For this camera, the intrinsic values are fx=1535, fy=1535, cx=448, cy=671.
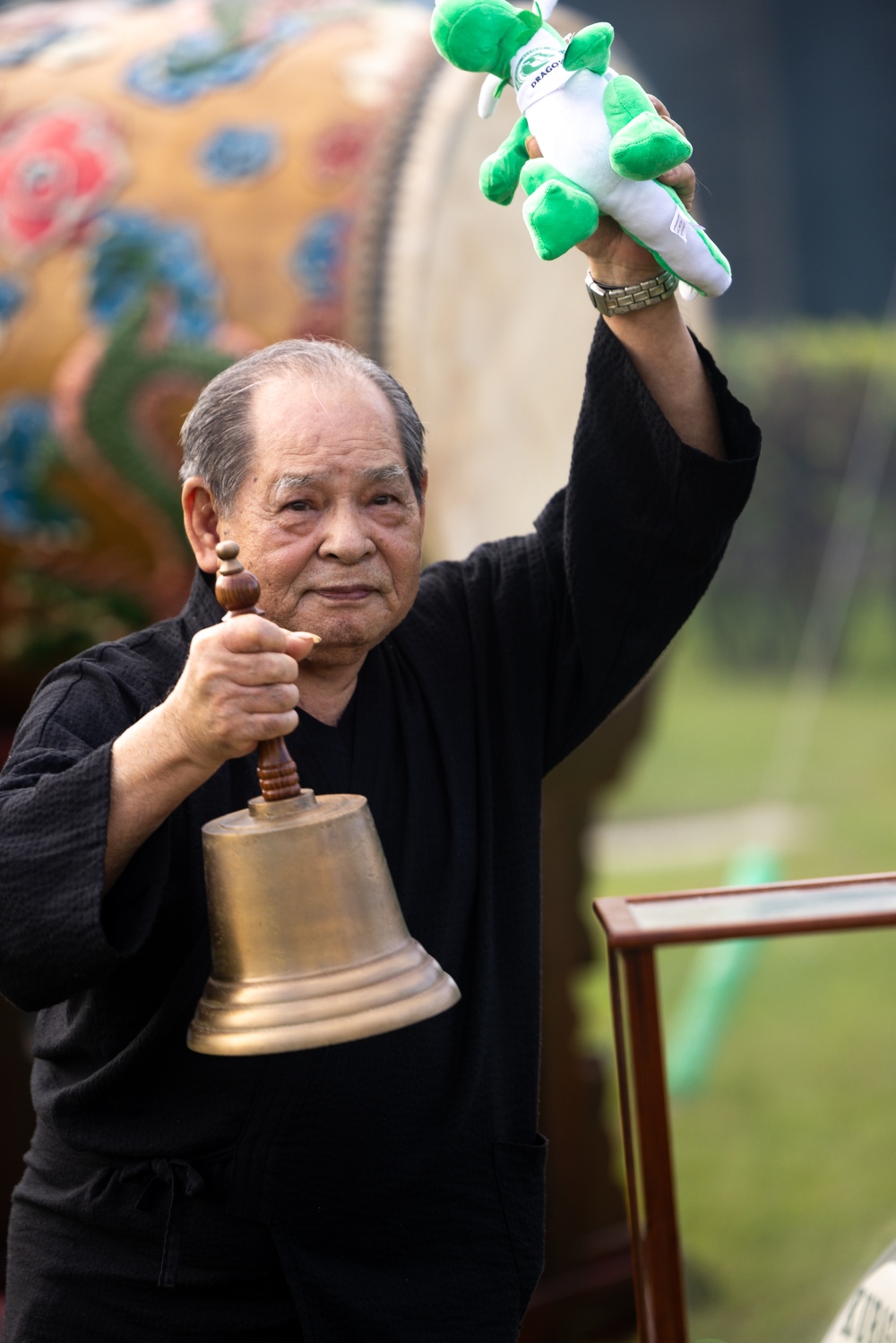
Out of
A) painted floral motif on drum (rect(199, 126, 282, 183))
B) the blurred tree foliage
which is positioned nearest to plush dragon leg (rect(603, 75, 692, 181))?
painted floral motif on drum (rect(199, 126, 282, 183))

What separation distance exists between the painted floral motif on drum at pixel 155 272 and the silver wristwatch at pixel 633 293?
1163mm

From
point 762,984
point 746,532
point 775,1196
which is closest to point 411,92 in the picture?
point 775,1196

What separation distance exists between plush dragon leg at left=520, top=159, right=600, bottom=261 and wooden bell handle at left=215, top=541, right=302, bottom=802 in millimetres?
363

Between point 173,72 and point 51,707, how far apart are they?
64.5 inches

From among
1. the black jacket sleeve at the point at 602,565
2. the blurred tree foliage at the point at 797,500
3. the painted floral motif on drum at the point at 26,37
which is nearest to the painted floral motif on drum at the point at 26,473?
the painted floral motif on drum at the point at 26,37

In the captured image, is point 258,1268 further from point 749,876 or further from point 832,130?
point 832,130

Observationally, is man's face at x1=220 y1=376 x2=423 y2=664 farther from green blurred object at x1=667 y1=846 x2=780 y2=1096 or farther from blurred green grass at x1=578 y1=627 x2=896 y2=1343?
green blurred object at x1=667 y1=846 x2=780 y2=1096

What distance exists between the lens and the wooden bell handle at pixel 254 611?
122 centimetres

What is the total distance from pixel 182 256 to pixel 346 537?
1295 millimetres

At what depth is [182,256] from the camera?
2.54 m

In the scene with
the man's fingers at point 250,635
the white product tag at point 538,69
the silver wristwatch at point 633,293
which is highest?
the white product tag at point 538,69

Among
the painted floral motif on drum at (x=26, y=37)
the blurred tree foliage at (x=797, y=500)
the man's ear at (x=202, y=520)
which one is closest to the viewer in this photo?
the man's ear at (x=202, y=520)

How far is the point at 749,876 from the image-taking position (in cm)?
672

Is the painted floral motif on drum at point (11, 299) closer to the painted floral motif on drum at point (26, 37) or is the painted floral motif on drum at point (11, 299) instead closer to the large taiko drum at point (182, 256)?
the large taiko drum at point (182, 256)
